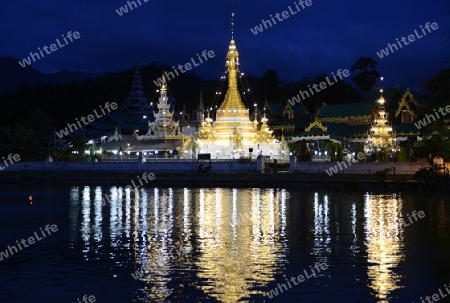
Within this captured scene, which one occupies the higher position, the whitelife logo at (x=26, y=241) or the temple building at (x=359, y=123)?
the temple building at (x=359, y=123)

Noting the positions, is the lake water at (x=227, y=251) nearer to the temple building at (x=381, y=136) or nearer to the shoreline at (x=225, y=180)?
the shoreline at (x=225, y=180)

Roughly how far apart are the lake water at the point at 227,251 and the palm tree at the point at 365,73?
67558 mm

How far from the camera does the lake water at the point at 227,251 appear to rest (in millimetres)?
14727

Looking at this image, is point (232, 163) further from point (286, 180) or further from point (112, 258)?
point (112, 258)

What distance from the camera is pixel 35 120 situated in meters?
76.6

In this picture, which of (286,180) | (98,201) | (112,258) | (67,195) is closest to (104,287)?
(112,258)

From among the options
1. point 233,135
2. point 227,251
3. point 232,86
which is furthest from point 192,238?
point 232,86

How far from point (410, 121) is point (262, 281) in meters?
58.4

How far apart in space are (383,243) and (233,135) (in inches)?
1576

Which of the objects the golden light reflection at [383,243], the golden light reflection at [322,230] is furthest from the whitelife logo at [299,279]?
the golden light reflection at [383,243]

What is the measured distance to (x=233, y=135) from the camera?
198 ft

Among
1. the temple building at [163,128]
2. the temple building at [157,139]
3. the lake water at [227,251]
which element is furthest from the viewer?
the temple building at [163,128]

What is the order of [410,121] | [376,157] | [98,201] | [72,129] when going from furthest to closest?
1. [72,129]
2. [410,121]
3. [376,157]
4. [98,201]

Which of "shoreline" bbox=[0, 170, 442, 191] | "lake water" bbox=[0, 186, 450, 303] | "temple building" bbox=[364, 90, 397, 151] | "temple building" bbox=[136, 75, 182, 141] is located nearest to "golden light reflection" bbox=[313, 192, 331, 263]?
"lake water" bbox=[0, 186, 450, 303]
